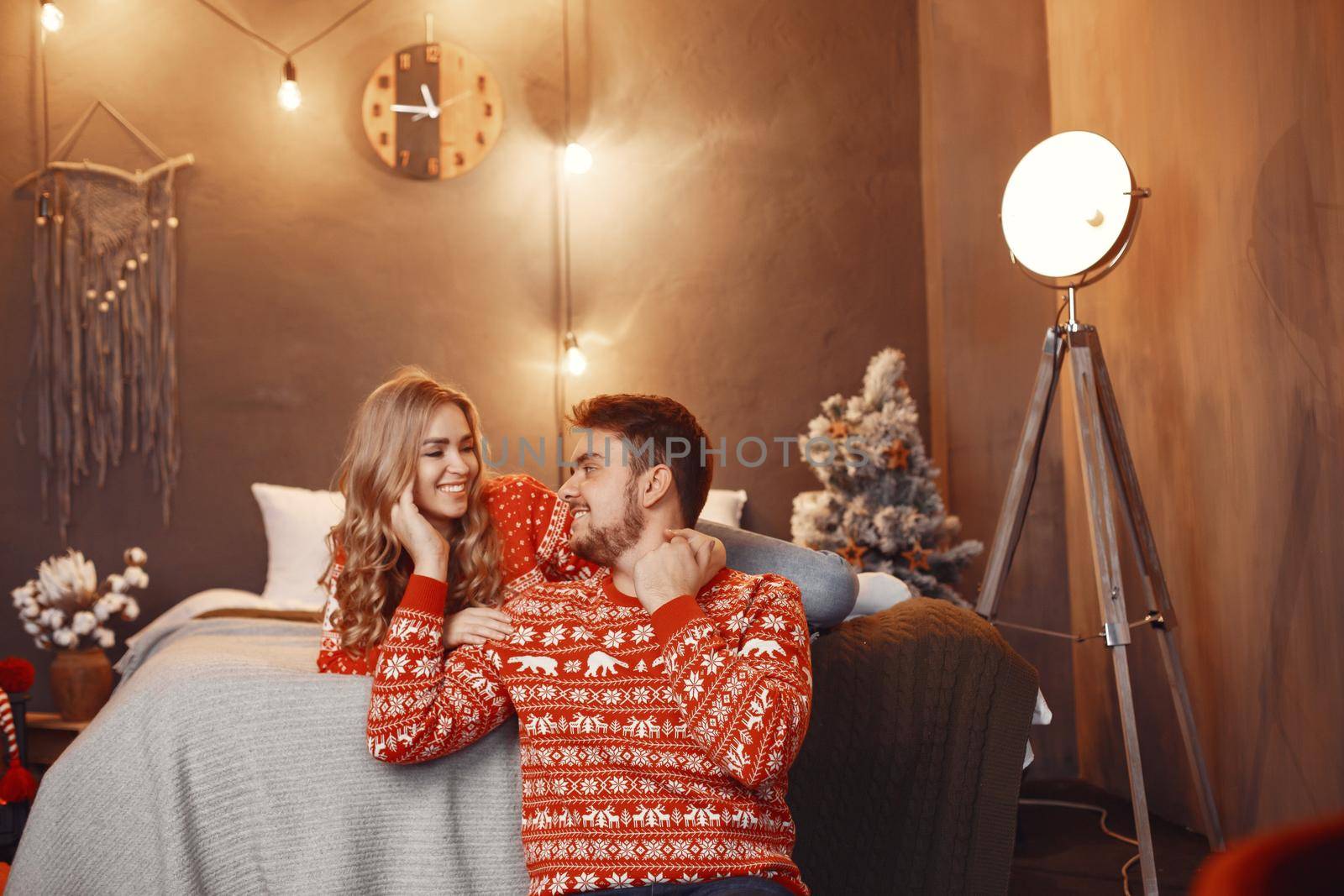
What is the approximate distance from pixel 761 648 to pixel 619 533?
0.32m

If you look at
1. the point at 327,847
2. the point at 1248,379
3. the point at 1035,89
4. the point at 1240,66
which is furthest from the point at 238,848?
the point at 1035,89

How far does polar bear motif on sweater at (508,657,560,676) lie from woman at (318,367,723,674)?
1.57 feet

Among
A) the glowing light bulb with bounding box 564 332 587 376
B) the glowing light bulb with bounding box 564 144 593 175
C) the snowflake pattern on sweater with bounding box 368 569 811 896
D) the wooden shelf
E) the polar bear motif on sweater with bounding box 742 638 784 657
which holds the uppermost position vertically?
the glowing light bulb with bounding box 564 144 593 175

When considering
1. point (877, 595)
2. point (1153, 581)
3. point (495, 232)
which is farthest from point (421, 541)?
point (495, 232)

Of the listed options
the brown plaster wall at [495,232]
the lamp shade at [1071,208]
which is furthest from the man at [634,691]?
the brown plaster wall at [495,232]

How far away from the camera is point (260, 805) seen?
5.03ft

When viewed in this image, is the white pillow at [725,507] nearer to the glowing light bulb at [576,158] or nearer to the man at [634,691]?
the glowing light bulb at [576,158]

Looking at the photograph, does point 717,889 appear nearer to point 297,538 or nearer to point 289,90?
point 297,538

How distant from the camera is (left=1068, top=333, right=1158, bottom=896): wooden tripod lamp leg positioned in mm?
2268

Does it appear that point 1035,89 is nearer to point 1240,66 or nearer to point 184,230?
point 1240,66

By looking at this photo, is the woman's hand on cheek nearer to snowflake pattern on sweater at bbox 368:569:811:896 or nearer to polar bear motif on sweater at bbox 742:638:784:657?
snowflake pattern on sweater at bbox 368:569:811:896

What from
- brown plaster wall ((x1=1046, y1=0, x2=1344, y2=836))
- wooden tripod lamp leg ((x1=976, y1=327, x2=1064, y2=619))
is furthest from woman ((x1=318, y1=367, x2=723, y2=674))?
brown plaster wall ((x1=1046, y1=0, x2=1344, y2=836))

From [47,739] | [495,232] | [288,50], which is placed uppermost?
[288,50]

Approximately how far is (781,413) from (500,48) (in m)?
1.76
